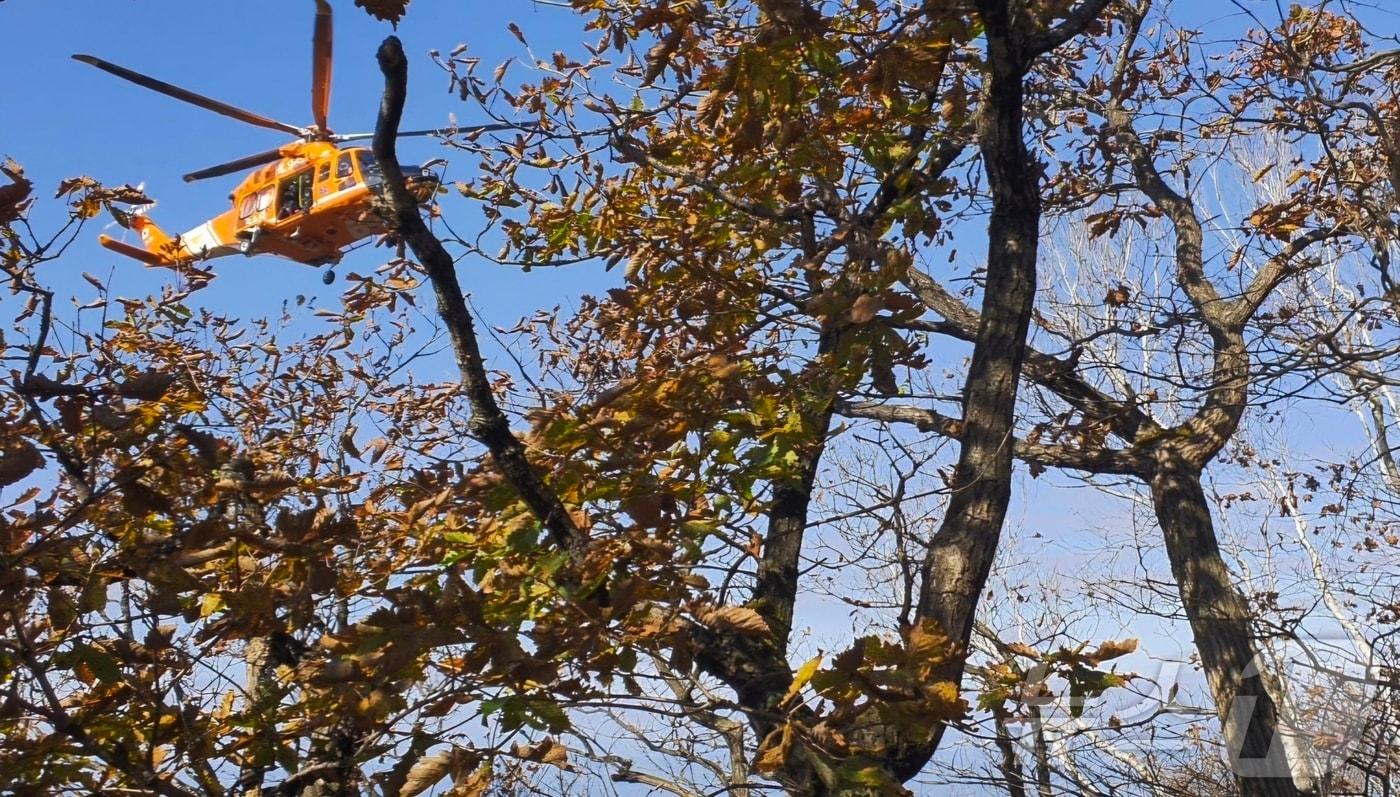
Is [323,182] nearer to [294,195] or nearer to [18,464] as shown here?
[294,195]

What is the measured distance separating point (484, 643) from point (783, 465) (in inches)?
48.6

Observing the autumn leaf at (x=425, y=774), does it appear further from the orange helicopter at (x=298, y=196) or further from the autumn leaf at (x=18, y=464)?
the orange helicopter at (x=298, y=196)

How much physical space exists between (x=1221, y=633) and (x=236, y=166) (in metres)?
11.5

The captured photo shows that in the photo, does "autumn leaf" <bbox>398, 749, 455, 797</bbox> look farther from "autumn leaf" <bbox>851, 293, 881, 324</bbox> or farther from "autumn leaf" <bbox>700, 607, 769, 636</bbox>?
"autumn leaf" <bbox>851, 293, 881, 324</bbox>

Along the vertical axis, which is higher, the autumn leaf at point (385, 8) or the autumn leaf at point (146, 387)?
the autumn leaf at point (385, 8)

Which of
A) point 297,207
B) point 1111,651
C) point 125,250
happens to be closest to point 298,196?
point 297,207

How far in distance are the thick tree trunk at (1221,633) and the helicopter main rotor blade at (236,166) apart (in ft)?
34.8

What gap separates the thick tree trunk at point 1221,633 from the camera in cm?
625

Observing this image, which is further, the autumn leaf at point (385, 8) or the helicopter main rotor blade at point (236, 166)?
the helicopter main rotor blade at point (236, 166)

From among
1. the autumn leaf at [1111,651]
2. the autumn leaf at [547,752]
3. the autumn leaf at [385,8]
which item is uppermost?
the autumn leaf at [385,8]

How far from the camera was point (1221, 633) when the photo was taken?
22.4ft

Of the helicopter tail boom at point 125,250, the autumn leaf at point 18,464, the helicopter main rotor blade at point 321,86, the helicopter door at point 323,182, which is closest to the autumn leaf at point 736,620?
the autumn leaf at point 18,464

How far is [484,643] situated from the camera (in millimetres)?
2607

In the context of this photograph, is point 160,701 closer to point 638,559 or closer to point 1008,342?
point 638,559
